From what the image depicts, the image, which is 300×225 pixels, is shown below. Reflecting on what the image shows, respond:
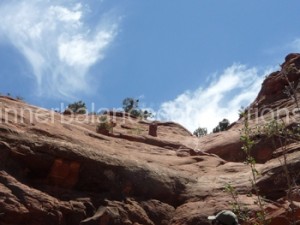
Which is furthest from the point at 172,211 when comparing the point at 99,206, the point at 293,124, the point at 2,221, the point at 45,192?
the point at 293,124

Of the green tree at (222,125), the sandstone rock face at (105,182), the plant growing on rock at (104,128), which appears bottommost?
the sandstone rock face at (105,182)

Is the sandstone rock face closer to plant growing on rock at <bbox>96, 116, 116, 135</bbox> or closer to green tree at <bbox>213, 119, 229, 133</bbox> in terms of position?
plant growing on rock at <bbox>96, 116, 116, 135</bbox>

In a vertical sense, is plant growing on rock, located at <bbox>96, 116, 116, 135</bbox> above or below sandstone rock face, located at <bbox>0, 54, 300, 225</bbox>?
above

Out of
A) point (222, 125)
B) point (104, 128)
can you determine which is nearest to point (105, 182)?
point (104, 128)

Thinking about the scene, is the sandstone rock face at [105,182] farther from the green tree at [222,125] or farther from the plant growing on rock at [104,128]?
the green tree at [222,125]

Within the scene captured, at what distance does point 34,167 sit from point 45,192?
918mm

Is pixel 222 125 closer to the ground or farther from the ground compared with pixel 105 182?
farther from the ground

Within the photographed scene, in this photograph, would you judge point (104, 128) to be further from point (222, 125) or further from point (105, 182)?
point (222, 125)

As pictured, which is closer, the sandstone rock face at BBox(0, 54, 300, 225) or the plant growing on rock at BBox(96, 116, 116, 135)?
the sandstone rock face at BBox(0, 54, 300, 225)

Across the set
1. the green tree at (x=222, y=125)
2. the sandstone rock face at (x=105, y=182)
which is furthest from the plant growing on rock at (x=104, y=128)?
the green tree at (x=222, y=125)

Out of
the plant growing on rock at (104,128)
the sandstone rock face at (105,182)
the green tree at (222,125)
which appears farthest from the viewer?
the green tree at (222,125)

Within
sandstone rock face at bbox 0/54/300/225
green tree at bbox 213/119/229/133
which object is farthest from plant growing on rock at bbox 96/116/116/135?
green tree at bbox 213/119/229/133

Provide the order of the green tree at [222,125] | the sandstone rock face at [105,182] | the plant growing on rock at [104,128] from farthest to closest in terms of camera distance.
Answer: the green tree at [222,125] → the plant growing on rock at [104,128] → the sandstone rock face at [105,182]

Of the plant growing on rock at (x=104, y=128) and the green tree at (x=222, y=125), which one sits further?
the green tree at (x=222, y=125)
